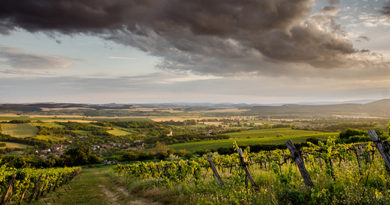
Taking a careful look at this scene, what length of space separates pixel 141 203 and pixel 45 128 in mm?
180362

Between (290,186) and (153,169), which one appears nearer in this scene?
(290,186)

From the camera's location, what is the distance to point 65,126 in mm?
170875

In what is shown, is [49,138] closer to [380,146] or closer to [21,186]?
[21,186]

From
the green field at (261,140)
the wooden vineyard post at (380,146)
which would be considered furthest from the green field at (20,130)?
the wooden vineyard post at (380,146)

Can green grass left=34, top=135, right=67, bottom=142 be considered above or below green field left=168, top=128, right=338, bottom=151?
below

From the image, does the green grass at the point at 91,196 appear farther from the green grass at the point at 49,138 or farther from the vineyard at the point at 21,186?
the green grass at the point at 49,138

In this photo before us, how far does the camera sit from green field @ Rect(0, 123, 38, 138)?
14025 cm

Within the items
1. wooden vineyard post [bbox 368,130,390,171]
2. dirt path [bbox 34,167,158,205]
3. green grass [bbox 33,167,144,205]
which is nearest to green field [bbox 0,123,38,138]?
green grass [bbox 33,167,144,205]

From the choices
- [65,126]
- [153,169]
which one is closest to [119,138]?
[65,126]

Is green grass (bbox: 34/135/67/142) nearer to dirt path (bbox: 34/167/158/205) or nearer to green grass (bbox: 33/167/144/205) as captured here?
green grass (bbox: 33/167/144/205)

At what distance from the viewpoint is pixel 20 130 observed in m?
150

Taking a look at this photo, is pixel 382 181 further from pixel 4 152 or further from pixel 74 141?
pixel 74 141

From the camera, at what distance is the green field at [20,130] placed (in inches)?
5522

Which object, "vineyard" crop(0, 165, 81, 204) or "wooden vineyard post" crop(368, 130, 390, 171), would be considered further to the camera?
"vineyard" crop(0, 165, 81, 204)
